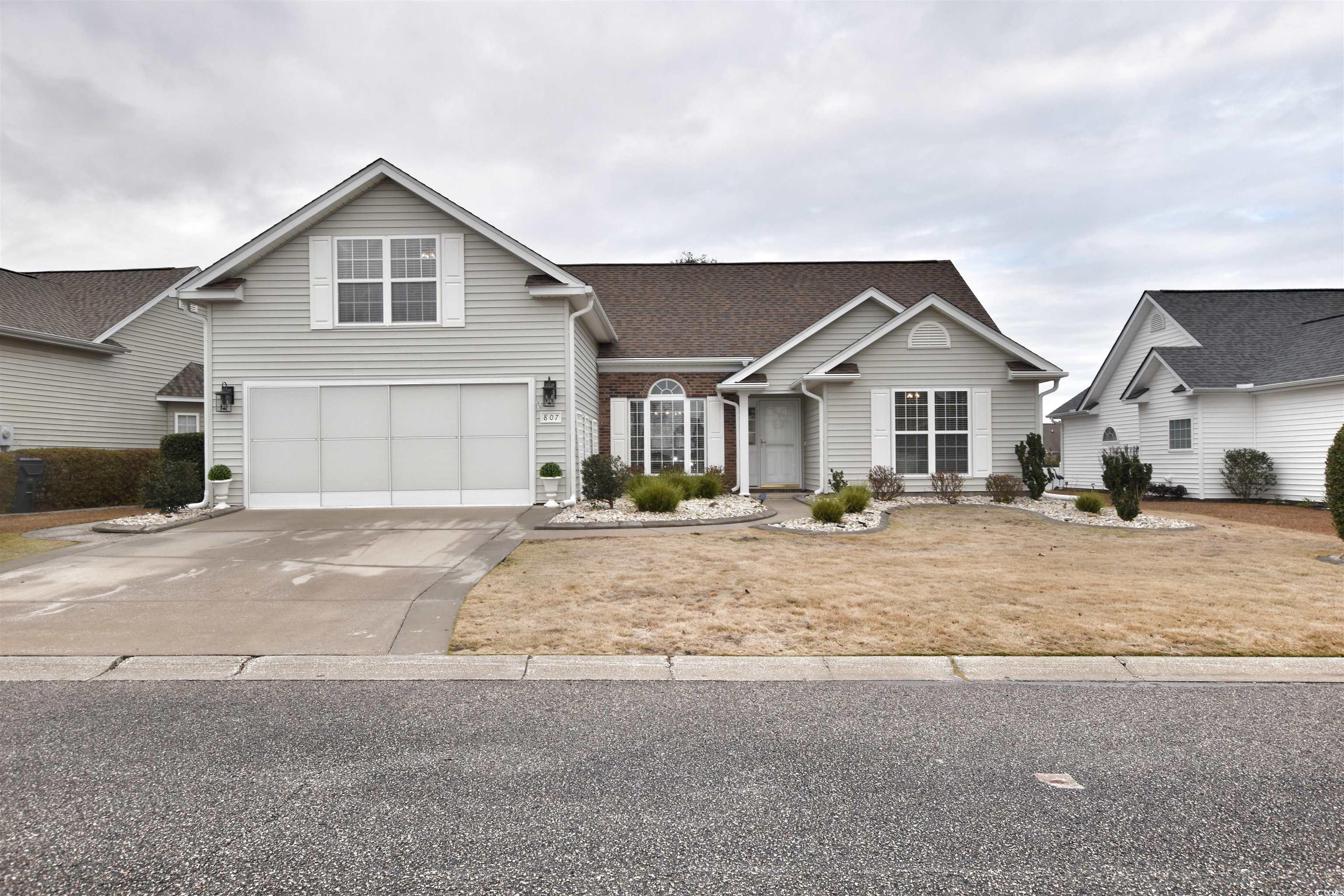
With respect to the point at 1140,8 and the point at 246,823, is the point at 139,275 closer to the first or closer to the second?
the point at 246,823

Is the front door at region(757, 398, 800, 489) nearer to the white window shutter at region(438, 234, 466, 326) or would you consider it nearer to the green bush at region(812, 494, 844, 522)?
the green bush at region(812, 494, 844, 522)

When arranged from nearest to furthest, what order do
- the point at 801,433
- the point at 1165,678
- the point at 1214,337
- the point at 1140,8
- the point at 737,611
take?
1. the point at 1165,678
2. the point at 737,611
3. the point at 1140,8
4. the point at 801,433
5. the point at 1214,337

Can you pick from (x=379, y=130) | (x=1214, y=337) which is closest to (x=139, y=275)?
(x=379, y=130)

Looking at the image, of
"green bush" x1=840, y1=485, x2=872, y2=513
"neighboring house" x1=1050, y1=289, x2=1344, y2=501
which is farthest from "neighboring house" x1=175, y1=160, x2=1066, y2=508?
"neighboring house" x1=1050, y1=289, x2=1344, y2=501

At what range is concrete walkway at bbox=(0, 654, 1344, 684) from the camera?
13.6 feet

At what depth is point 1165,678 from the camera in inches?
162

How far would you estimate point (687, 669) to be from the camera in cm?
429

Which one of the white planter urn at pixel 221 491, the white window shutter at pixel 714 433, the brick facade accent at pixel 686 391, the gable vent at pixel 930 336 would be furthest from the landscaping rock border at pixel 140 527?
the gable vent at pixel 930 336

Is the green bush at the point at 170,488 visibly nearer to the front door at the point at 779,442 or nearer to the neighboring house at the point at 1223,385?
the front door at the point at 779,442

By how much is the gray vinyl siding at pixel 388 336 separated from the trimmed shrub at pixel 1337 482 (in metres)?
11.3

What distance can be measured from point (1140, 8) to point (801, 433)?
34.6 ft

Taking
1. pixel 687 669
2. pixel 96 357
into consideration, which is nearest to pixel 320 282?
pixel 96 357

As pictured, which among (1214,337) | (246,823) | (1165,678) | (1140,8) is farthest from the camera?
(1214,337)

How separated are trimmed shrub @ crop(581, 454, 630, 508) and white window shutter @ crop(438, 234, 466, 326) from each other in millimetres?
3800
